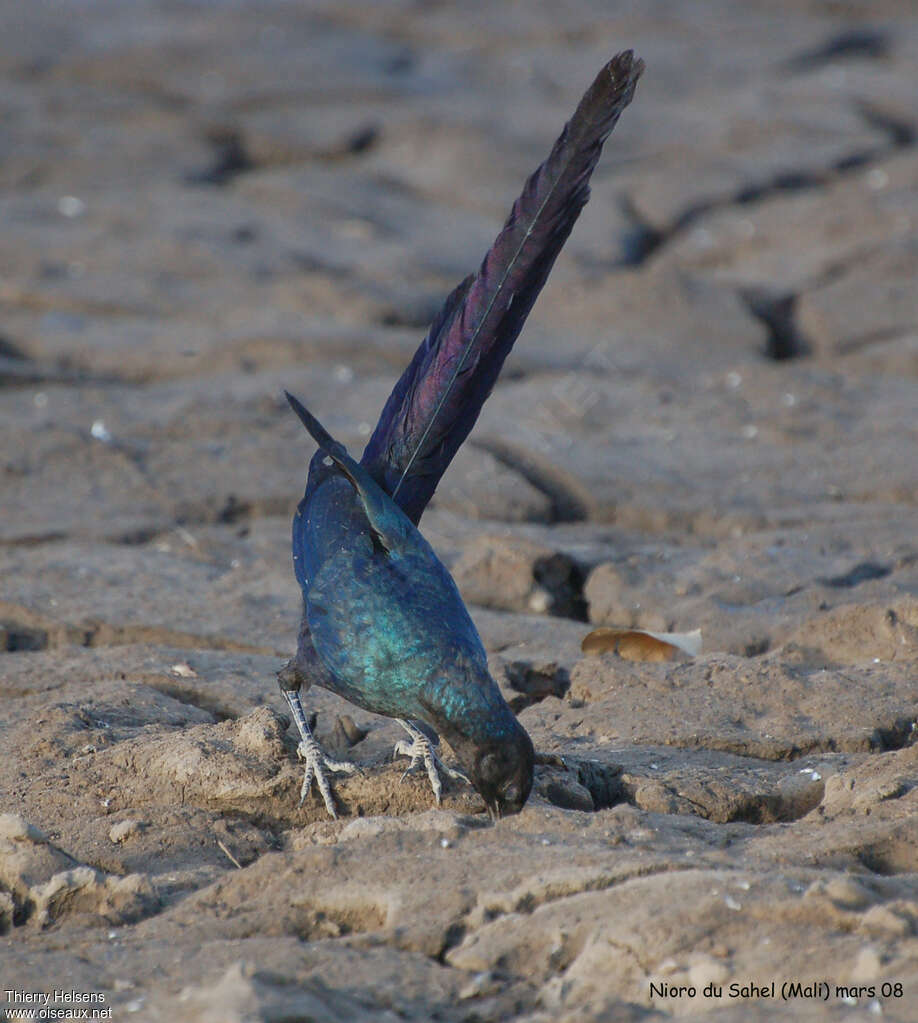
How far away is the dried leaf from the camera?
4059mm

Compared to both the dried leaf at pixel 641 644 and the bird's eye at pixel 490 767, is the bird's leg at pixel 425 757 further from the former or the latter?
the dried leaf at pixel 641 644

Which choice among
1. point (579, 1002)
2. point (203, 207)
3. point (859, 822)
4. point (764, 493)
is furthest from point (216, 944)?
point (203, 207)

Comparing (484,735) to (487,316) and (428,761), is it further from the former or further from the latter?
(487,316)

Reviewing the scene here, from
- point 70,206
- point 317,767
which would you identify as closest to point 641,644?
point 317,767

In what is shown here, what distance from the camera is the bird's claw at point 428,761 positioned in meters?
3.05

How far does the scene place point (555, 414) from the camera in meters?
6.06

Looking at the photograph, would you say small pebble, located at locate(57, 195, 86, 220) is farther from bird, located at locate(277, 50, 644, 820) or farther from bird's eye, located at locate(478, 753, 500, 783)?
bird's eye, located at locate(478, 753, 500, 783)

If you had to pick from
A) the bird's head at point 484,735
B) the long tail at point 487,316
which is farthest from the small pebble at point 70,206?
the bird's head at point 484,735

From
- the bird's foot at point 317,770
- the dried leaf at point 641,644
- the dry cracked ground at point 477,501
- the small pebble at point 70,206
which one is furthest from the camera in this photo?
the small pebble at point 70,206

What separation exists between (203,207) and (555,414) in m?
3.29

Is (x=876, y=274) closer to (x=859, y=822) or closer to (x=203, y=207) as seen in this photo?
(x=203, y=207)

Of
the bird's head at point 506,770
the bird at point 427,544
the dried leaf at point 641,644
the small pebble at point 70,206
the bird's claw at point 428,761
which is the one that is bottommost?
the dried leaf at point 641,644

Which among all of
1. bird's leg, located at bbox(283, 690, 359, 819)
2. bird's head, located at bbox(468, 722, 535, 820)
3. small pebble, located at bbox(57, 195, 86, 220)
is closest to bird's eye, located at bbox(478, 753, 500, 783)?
bird's head, located at bbox(468, 722, 535, 820)

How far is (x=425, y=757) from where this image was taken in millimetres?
3094
